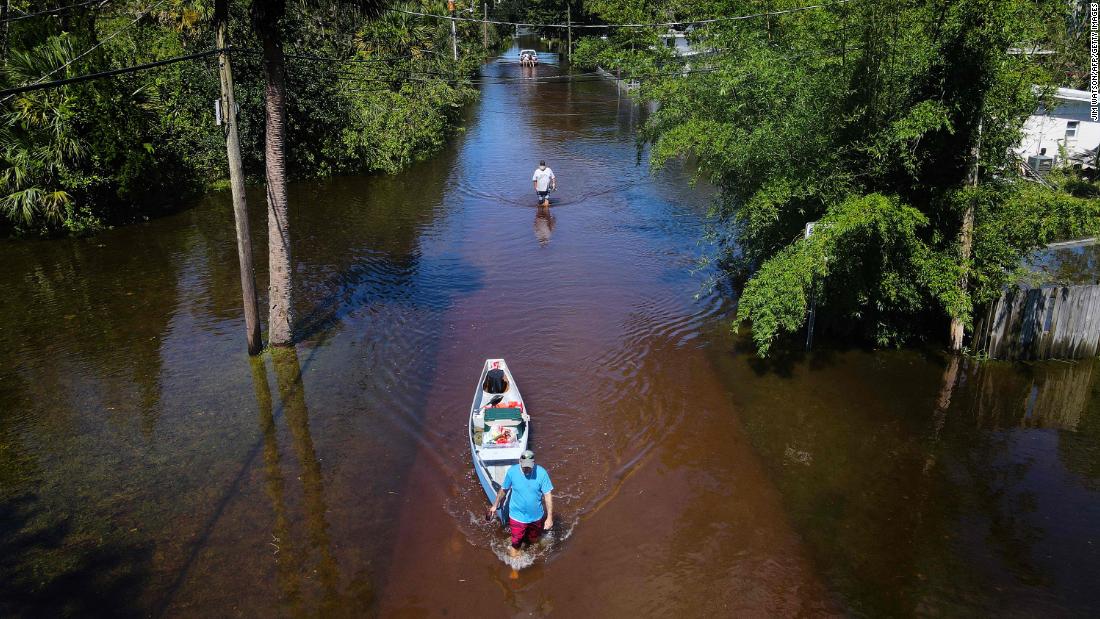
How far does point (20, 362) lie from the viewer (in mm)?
14031

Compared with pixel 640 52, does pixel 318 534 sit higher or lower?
lower

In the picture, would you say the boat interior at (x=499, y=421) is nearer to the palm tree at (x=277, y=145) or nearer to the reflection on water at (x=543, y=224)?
the palm tree at (x=277, y=145)

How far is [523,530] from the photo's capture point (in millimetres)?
8898

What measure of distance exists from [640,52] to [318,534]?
1396 cm

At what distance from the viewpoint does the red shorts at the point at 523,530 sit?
29.1ft

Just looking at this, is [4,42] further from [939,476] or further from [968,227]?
[939,476]

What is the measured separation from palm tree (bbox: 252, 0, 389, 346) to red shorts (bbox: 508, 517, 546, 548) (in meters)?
7.82

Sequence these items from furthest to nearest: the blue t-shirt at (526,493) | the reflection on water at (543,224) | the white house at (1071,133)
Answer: the white house at (1071,133), the reflection on water at (543,224), the blue t-shirt at (526,493)

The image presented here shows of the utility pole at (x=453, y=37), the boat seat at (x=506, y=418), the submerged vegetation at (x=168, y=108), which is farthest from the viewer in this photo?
the utility pole at (x=453, y=37)

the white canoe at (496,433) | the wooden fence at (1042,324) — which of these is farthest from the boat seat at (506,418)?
the wooden fence at (1042,324)

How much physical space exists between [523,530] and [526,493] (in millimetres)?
572

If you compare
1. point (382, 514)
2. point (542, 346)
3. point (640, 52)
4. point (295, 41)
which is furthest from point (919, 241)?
point (295, 41)

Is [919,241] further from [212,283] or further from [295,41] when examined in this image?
[295,41]

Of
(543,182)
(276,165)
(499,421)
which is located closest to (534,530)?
(499,421)
